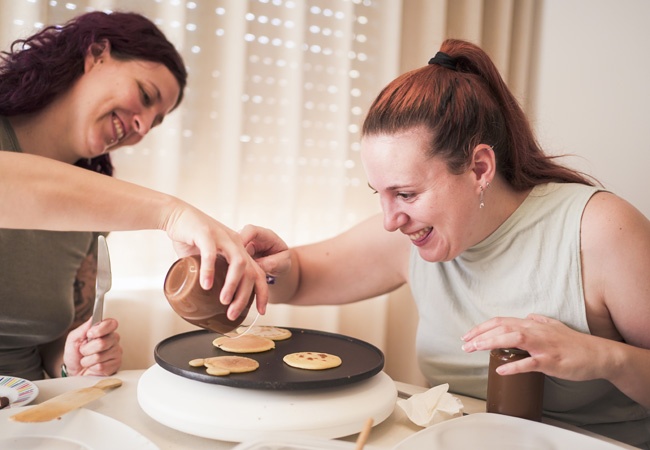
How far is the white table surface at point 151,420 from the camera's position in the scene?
96 cm

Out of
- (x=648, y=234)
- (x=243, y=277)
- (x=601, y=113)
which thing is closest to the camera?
(x=243, y=277)

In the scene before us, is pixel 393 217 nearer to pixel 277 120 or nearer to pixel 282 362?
pixel 282 362

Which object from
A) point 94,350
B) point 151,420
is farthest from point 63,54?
point 151,420

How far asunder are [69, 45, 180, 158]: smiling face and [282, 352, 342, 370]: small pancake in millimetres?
796

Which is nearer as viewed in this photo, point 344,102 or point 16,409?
point 16,409

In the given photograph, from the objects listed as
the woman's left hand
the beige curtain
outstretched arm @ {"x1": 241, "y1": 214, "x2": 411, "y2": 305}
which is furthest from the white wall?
the woman's left hand

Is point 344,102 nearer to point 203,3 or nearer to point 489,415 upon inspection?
point 203,3

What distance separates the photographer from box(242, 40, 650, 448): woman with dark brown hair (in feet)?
4.09

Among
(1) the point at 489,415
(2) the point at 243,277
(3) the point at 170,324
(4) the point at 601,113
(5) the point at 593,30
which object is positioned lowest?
(3) the point at 170,324

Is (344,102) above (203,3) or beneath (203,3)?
beneath

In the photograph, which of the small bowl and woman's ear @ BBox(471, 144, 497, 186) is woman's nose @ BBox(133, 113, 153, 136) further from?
woman's ear @ BBox(471, 144, 497, 186)

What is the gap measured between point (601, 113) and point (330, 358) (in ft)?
5.26

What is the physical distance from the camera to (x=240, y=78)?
201 cm

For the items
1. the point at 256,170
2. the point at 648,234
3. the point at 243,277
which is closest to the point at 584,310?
the point at 648,234
